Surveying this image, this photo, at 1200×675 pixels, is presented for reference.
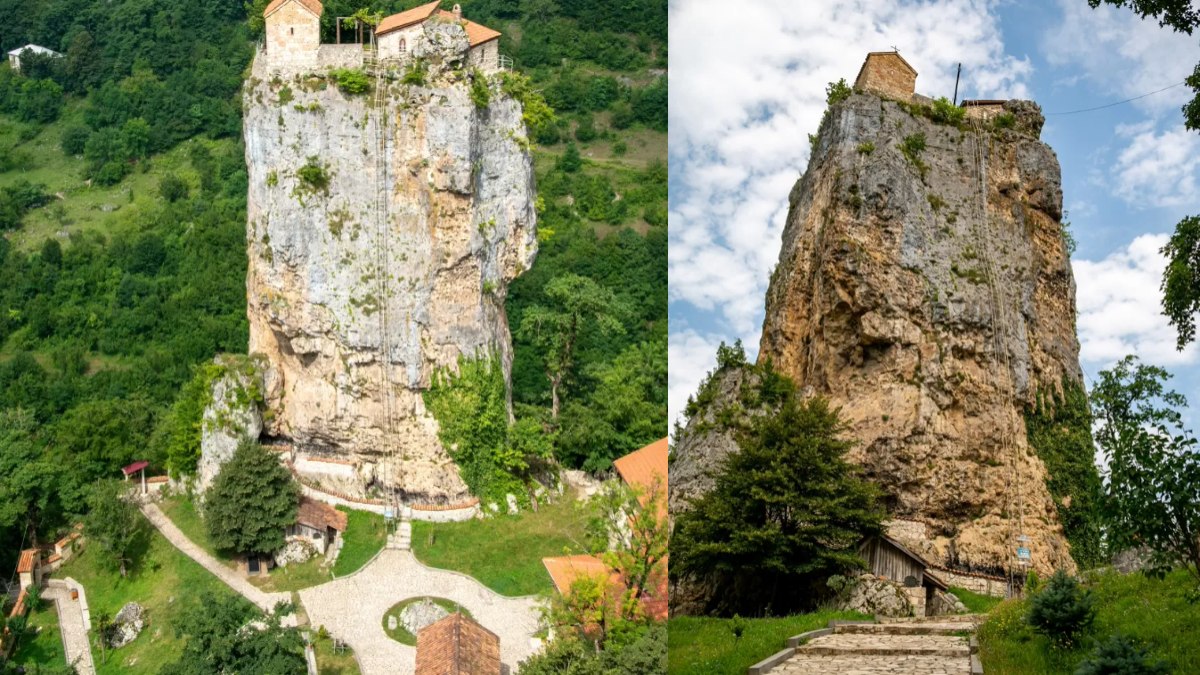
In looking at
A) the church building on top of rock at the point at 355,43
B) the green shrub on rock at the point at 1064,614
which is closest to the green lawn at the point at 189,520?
the church building on top of rock at the point at 355,43

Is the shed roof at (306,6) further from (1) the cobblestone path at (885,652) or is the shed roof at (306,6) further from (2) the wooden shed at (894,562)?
(1) the cobblestone path at (885,652)

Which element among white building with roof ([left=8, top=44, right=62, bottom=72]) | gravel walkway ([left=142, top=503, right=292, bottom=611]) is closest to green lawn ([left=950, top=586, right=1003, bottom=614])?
gravel walkway ([left=142, top=503, right=292, bottom=611])

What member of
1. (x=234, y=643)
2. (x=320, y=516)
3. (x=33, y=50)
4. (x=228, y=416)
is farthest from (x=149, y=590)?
(x=33, y=50)

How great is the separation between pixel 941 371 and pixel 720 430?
2771 mm

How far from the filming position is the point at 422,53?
387 inches

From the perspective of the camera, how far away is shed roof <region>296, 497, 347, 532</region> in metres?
8.74

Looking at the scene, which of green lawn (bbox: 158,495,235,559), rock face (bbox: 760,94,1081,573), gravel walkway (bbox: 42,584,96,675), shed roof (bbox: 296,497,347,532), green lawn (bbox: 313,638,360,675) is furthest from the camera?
rock face (bbox: 760,94,1081,573)

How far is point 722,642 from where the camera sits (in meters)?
5.32

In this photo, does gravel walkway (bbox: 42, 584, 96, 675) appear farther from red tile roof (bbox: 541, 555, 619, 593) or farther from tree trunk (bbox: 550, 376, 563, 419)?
tree trunk (bbox: 550, 376, 563, 419)

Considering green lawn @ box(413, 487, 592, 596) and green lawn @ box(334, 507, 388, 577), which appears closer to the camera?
green lawn @ box(413, 487, 592, 596)

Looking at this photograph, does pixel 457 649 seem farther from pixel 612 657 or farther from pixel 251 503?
pixel 251 503

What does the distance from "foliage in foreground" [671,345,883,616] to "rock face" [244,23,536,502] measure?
273 cm

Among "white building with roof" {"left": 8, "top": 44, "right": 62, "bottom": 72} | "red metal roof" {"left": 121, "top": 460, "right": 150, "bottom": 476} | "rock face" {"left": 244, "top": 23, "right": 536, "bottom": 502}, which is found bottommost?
"red metal roof" {"left": 121, "top": 460, "right": 150, "bottom": 476}

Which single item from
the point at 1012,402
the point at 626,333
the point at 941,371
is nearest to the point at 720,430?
the point at 626,333
